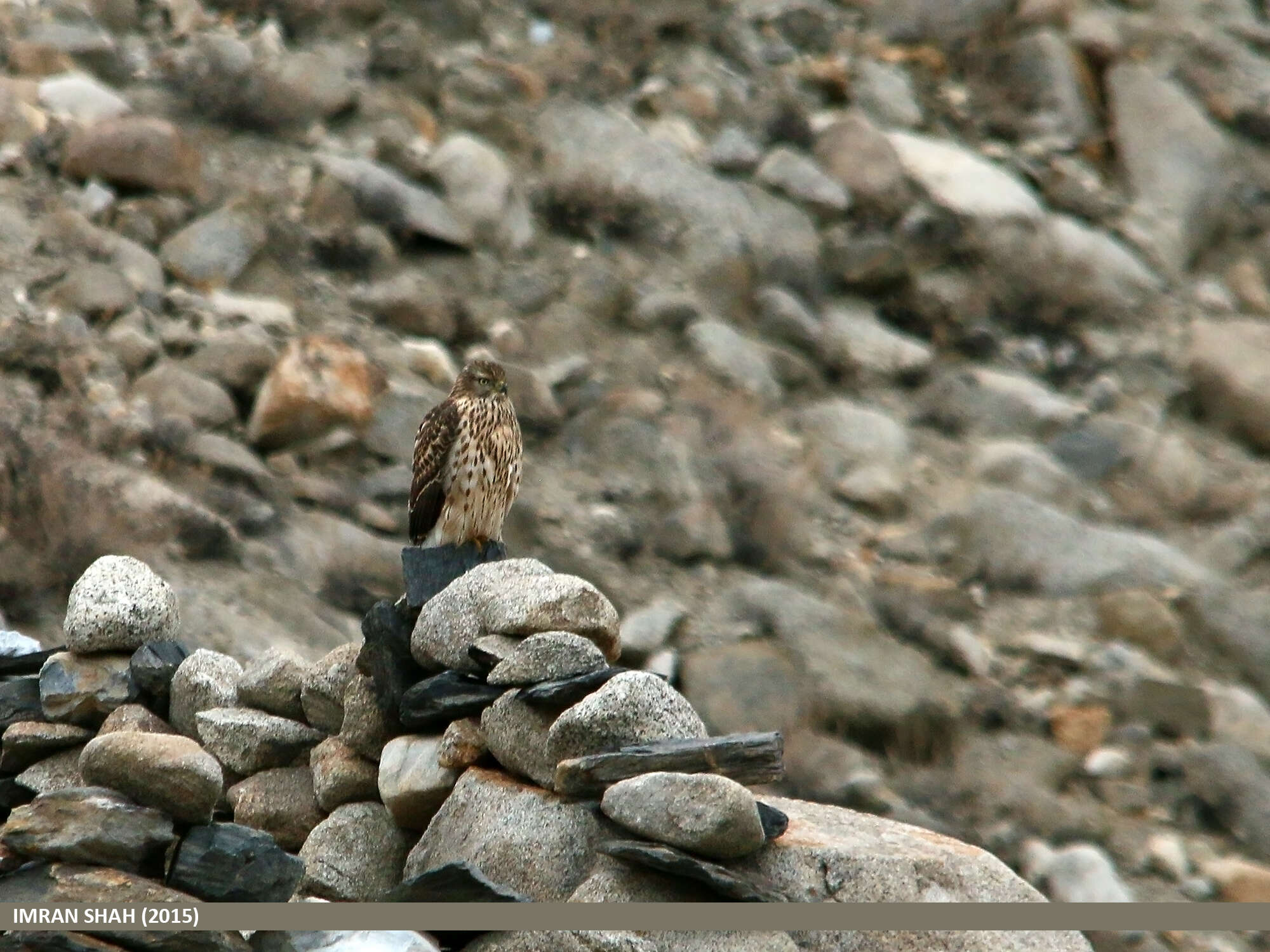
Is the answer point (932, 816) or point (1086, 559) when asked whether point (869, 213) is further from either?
point (932, 816)

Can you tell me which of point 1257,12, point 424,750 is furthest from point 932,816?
point 1257,12

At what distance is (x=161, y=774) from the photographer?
6.05 meters

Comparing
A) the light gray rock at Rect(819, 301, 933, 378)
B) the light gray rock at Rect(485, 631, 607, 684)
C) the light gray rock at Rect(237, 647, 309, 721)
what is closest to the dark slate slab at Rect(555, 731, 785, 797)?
the light gray rock at Rect(485, 631, 607, 684)

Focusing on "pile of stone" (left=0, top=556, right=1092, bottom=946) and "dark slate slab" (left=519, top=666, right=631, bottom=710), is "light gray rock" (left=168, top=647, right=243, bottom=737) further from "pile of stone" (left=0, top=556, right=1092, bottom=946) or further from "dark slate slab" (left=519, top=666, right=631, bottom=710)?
"dark slate slab" (left=519, top=666, right=631, bottom=710)

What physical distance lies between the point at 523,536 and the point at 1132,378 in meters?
11.5

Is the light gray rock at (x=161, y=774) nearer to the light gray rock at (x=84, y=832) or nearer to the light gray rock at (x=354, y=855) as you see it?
the light gray rock at (x=84, y=832)

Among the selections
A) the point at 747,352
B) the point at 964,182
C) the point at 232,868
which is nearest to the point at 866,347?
the point at 747,352

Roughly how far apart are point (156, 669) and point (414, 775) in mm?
1457

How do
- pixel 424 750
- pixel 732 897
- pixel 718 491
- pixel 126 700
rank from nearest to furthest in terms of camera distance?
pixel 732 897 → pixel 424 750 → pixel 126 700 → pixel 718 491

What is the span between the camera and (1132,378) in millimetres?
25062

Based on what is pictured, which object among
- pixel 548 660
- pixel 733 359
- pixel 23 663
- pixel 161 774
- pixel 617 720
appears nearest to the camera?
pixel 161 774

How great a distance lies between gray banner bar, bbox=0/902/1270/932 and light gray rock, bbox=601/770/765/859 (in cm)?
21

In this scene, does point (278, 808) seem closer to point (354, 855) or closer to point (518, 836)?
point (354, 855)

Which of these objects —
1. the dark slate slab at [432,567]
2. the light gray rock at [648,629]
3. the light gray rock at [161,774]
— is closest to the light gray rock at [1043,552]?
the light gray rock at [648,629]
